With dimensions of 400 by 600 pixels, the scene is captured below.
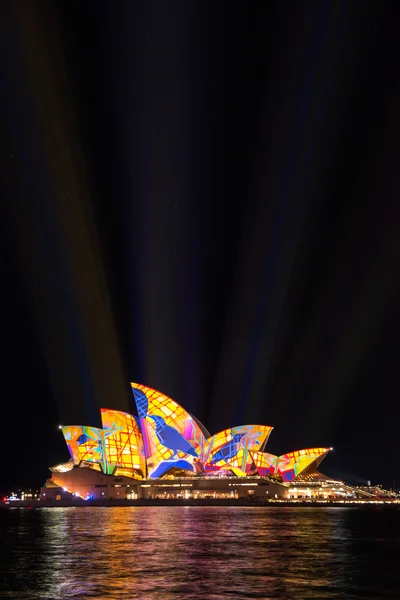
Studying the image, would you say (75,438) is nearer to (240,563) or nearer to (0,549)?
(0,549)

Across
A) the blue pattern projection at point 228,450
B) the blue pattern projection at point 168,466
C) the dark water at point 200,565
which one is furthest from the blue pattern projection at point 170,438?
the dark water at point 200,565

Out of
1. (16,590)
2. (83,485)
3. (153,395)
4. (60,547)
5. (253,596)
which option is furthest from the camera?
(83,485)

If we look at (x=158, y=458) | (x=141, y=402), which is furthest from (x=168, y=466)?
(x=141, y=402)

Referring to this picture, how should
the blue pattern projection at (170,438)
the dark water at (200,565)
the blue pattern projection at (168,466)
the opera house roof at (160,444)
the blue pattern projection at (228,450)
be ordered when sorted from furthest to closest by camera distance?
the blue pattern projection at (228,450) → the blue pattern projection at (168,466) → the blue pattern projection at (170,438) → the opera house roof at (160,444) → the dark water at (200,565)

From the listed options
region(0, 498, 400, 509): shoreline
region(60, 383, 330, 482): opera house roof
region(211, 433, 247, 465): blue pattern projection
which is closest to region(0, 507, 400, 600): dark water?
region(60, 383, 330, 482): opera house roof

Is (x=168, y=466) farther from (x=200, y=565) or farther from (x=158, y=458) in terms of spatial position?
(x=200, y=565)

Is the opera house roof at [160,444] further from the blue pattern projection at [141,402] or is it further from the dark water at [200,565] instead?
the dark water at [200,565]

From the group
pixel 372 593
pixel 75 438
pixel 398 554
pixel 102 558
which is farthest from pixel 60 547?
pixel 75 438
